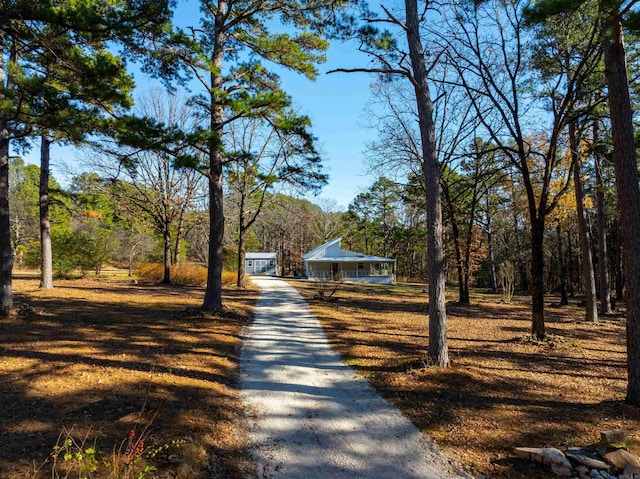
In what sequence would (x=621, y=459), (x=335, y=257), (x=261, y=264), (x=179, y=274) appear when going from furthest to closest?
(x=261, y=264) → (x=335, y=257) → (x=179, y=274) → (x=621, y=459)

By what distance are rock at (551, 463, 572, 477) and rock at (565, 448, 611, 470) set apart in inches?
5.8

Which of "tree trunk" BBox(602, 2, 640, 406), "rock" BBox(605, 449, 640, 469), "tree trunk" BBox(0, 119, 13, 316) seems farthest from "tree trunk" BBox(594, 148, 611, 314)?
"tree trunk" BBox(0, 119, 13, 316)

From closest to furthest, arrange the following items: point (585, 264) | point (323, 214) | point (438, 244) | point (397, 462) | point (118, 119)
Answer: point (397, 462)
point (438, 244)
point (118, 119)
point (585, 264)
point (323, 214)

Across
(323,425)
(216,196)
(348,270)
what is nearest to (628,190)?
(323,425)

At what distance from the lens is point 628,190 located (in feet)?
14.5

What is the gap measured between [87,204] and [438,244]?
1356 cm

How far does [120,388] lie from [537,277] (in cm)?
818

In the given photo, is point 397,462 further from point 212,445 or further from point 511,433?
point 212,445

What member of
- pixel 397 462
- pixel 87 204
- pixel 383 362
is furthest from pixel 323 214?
pixel 397 462

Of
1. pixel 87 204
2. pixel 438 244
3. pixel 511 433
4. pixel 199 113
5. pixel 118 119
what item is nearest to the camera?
pixel 511 433

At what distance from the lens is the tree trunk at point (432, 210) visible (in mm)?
5723

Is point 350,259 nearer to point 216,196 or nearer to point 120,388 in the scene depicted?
point 216,196

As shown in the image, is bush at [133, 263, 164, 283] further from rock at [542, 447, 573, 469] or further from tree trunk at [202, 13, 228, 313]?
rock at [542, 447, 573, 469]

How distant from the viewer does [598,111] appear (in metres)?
9.83
